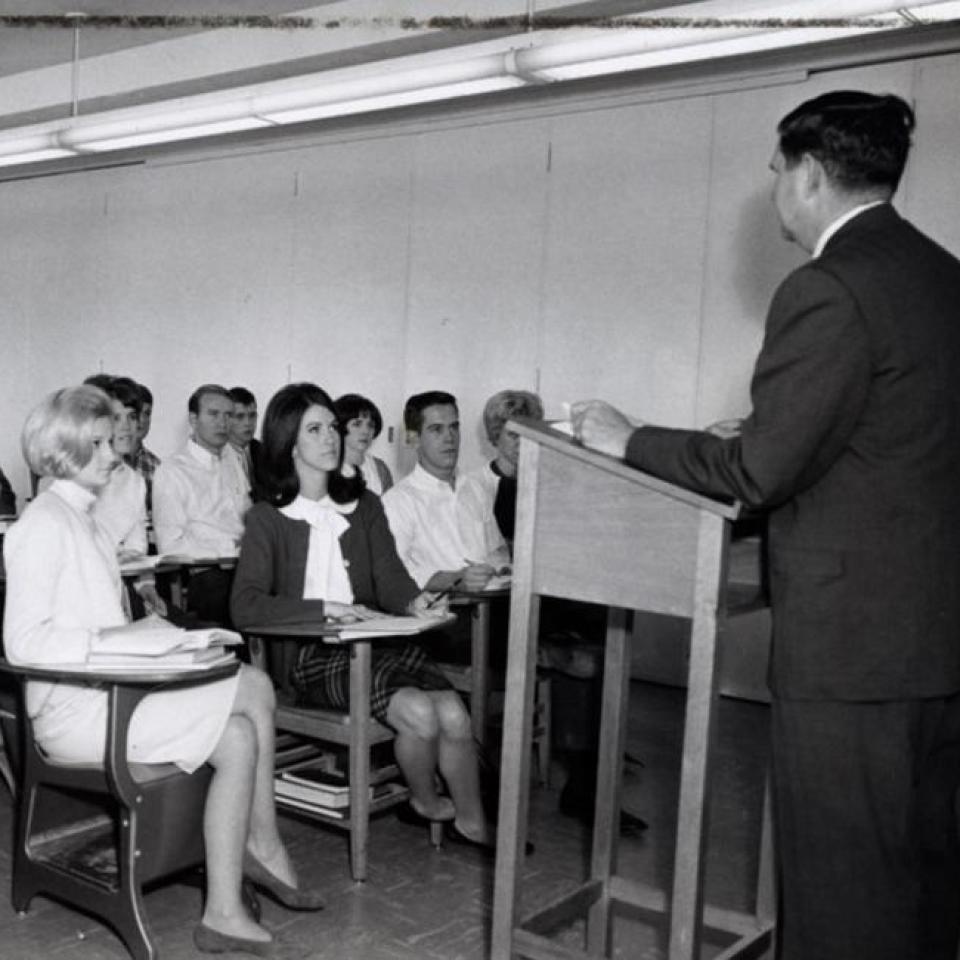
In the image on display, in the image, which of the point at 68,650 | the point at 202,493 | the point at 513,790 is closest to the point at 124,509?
the point at 202,493

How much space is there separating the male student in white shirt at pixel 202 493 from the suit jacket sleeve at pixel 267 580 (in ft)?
4.71

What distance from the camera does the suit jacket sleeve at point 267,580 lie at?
3191 millimetres

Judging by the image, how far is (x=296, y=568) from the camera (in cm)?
342

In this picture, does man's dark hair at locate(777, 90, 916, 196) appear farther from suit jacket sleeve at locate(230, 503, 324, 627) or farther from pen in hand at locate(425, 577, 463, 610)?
pen in hand at locate(425, 577, 463, 610)

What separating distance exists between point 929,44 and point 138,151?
4.93 meters

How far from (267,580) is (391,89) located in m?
1.93

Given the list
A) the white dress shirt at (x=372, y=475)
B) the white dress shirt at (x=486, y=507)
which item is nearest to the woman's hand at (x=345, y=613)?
the white dress shirt at (x=486, y=507)

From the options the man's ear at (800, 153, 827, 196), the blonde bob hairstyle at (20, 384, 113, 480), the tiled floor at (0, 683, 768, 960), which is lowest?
the tiled floor at (0, 683, 768, 960)

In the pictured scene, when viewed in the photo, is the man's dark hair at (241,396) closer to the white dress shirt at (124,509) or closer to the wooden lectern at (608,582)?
the white dress shirt at (124,509)

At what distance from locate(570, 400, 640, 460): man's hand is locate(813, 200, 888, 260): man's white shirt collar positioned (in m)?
0.39

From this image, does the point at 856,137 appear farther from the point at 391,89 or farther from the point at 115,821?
the point at 391,89

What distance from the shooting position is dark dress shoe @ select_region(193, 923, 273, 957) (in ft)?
8.61

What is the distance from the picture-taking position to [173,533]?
5.02 meters

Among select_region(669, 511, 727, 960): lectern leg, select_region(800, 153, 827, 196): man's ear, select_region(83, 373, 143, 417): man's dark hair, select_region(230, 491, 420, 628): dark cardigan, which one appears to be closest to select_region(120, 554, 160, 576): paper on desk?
select_region(230, 491, 420, 628): dark cardigan
